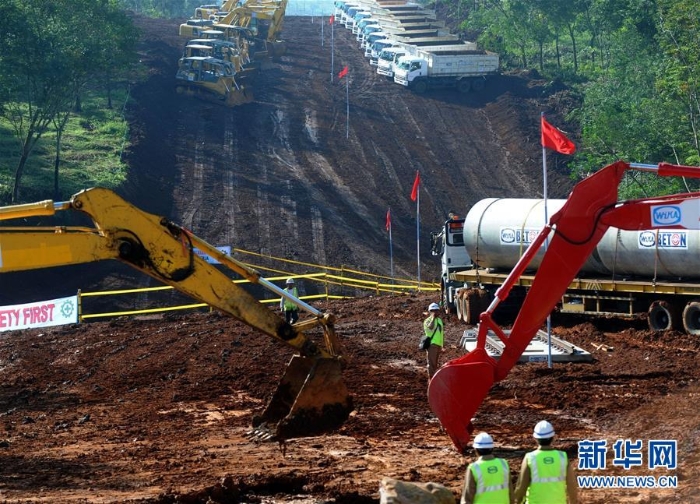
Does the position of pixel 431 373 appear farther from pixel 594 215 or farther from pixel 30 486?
pixel 30 486

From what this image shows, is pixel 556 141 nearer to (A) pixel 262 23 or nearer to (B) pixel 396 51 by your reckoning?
(B) pixel 396 51

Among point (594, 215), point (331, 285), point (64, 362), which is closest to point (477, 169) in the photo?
point (331, 285)

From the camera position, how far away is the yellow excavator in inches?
529

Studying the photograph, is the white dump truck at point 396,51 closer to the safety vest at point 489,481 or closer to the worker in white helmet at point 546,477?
the worker in white helmet at point 546,477

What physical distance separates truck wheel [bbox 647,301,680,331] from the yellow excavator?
11.8m

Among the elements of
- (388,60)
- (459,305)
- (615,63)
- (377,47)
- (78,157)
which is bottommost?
(459,305)

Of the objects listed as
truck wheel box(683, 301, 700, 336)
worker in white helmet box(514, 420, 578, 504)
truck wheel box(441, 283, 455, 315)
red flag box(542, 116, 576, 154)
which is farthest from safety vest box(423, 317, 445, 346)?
truck wheel box(441, 283, 455, 315)

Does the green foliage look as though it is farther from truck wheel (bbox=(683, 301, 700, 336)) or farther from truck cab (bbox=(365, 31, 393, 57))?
truck wheel (bbox=(683, 301, 700, 336))

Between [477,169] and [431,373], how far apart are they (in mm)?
35689

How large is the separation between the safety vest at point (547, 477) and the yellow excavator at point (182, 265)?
5954 millimetres

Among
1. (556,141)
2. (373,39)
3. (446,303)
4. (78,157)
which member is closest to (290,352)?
(556,141)

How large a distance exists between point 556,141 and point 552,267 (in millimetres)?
5423

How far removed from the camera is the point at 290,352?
2467 centimetres

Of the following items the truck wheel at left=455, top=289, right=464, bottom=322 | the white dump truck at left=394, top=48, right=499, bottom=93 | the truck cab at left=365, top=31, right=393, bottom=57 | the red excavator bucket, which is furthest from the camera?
the truck cab at left=365, top=31, right=393, bottom=57
